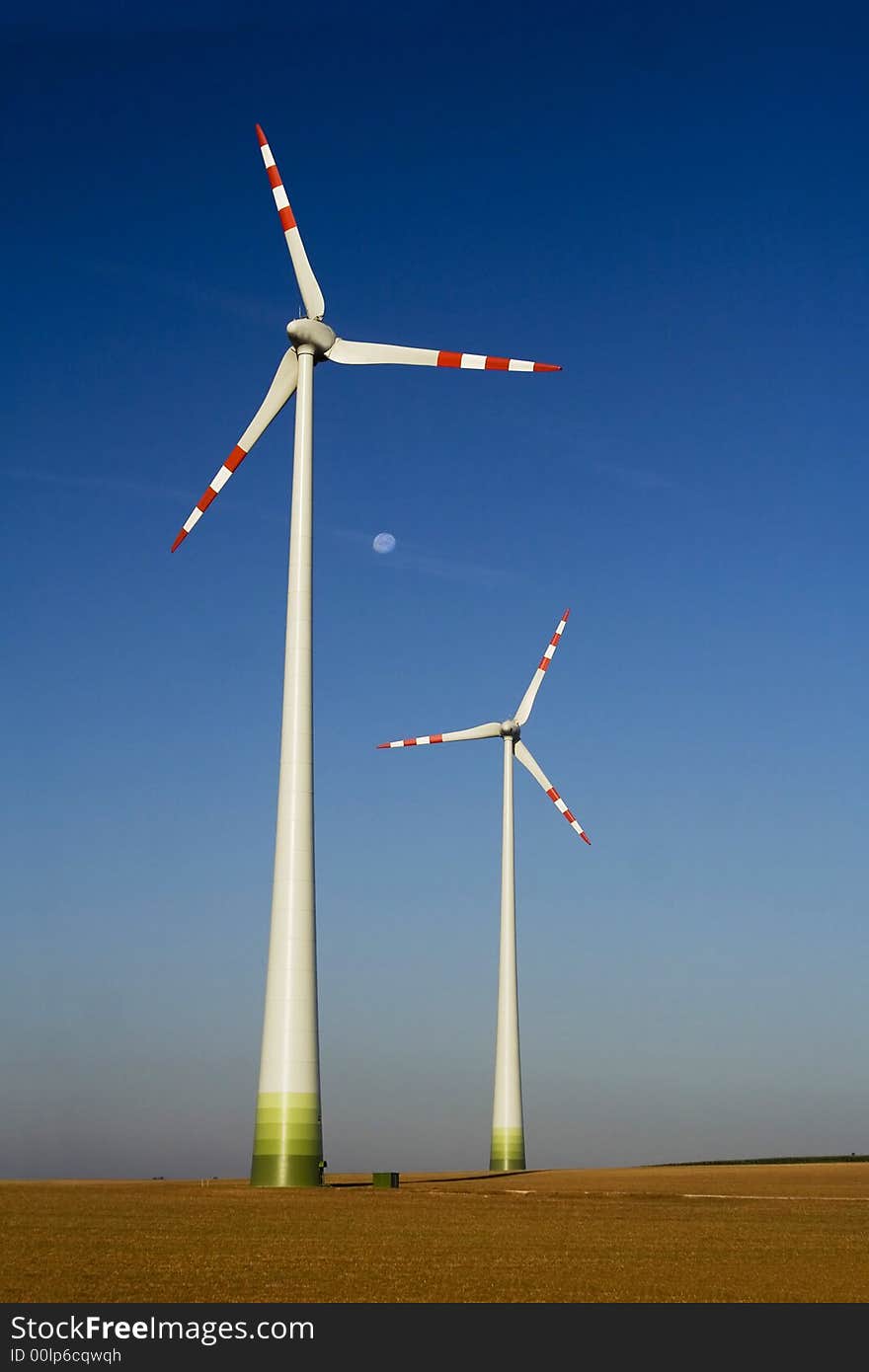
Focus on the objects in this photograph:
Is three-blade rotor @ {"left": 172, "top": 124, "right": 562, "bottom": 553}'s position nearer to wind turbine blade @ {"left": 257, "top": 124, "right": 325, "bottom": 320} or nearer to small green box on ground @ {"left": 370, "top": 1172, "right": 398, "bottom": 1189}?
wind turbine blade @ {"left": 257, "top": 124, "right": 325, "bottom": 320}

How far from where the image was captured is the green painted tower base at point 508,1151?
88.3 m

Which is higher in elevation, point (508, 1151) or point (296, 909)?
point (296, 909)

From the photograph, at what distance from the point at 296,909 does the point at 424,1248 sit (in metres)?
23.4

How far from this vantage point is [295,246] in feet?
205

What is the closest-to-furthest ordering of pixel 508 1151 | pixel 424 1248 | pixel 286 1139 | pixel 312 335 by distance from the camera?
pixel 424 1248, pixel 286 1139, pixel 312 335, pixel 508 1151

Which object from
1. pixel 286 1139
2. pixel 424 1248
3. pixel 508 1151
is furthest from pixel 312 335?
pixel 508 1151

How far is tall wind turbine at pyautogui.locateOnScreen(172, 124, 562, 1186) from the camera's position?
5138 cm

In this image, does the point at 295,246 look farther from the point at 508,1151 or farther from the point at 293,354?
the point at 508,1151

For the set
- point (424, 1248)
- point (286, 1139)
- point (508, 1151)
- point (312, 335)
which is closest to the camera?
point (424, 1248)

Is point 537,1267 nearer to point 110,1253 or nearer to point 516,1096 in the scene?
point 110,1253

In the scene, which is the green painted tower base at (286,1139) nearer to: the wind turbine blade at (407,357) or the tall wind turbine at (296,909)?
the tall wind turbine at (296,909)

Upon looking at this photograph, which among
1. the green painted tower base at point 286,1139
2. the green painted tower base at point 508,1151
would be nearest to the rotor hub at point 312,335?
the green painted tower base at point 286,1139

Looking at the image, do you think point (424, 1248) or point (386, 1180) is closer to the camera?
point (424, 1248)
